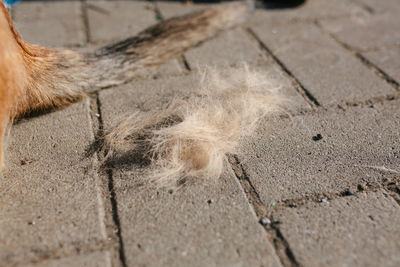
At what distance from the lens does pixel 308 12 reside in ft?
11.6

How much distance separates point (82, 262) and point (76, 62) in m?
1.33

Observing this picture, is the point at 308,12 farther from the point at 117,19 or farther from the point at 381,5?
the point at 117,19

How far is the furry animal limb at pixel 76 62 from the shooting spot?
176 centimetres

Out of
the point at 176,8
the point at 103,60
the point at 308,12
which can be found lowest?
the point at 308,12

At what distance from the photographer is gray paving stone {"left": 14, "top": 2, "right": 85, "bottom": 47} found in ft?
10.2

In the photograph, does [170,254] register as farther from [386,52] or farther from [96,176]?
[386,52]

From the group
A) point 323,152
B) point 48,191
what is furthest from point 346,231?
point 48,191

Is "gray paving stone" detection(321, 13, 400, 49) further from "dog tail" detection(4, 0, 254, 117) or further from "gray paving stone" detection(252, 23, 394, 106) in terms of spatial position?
"dog tail" detection(4, 0, 254, 117)

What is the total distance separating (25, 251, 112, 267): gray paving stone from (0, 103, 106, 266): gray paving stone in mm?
50

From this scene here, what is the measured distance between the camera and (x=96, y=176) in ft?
6.12

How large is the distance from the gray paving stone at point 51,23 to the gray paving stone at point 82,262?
6.71 ft

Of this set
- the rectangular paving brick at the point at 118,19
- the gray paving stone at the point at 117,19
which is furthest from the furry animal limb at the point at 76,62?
the gray paving stone at the point at 117,19

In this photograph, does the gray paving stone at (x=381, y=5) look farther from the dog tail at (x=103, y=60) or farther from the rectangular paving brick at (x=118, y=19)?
the rectangular paving brick at (x=118, y=19)

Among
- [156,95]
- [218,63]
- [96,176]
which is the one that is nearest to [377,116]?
[218,63]
